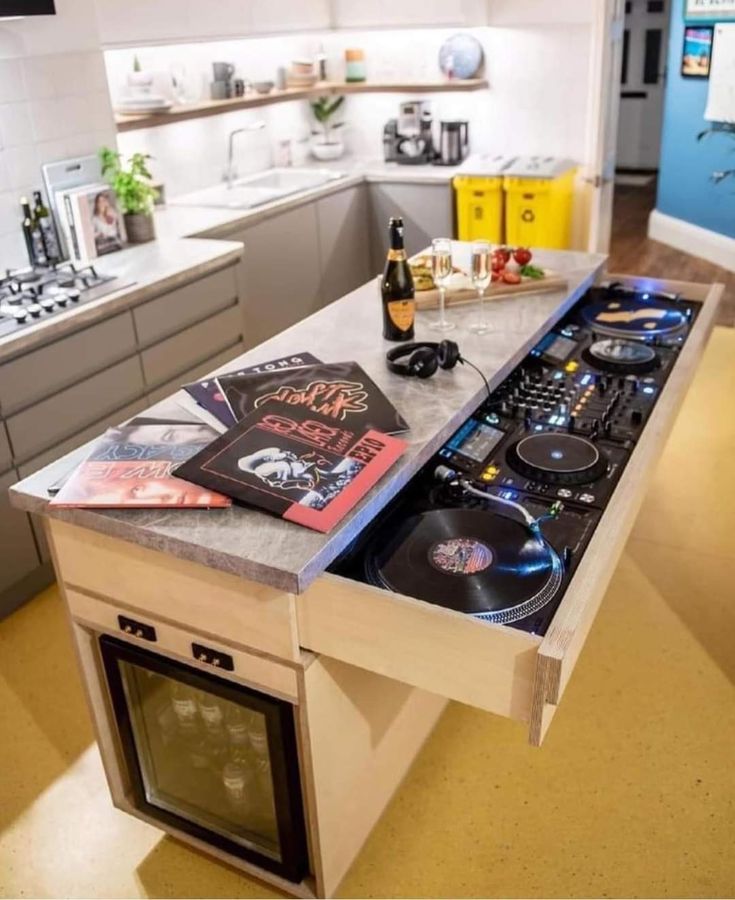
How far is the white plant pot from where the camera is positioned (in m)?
5.11

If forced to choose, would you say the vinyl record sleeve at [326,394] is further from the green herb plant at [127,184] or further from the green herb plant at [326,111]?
the green herb plant at [326,111]

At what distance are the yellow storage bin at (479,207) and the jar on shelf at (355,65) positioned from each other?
103 cm

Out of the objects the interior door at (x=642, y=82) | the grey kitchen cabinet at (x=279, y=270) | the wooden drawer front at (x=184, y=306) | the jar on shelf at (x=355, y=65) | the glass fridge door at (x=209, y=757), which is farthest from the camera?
the interior door at (x=642, y=82)

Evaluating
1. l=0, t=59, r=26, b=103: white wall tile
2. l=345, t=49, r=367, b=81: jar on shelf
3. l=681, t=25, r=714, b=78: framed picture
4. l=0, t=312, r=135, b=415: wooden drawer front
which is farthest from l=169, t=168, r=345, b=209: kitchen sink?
l=681, t=25, r=714, b=78: framed picture

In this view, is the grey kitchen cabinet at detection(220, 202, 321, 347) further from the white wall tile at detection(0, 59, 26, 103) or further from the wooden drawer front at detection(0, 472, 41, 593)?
the wooden drawer front at detection(0, 472, 41, 593)

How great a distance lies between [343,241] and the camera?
4680 millimetres

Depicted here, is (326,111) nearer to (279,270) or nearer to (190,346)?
(279,270)

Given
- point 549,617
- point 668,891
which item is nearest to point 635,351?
point 549,617

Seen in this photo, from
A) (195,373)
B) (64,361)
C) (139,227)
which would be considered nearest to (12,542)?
(64,361)

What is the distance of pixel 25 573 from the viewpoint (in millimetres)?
2709

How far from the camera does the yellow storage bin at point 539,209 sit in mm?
4457

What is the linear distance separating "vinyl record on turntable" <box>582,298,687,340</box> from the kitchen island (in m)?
0.41

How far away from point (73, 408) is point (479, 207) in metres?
2.64

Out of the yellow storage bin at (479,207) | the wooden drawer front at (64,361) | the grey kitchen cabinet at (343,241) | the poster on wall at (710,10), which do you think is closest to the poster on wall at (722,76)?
the poster on wall at (710,10)
